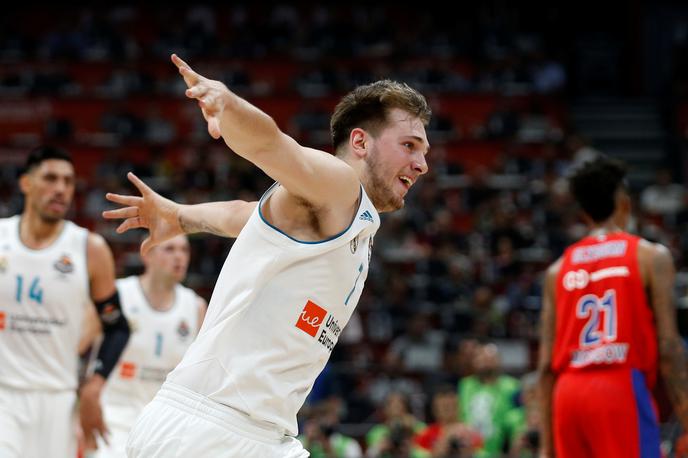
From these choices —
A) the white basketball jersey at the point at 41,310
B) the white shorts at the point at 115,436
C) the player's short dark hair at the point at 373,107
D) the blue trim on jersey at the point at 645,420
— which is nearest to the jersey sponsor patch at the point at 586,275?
the blue trim on jersey at the point at 645,420

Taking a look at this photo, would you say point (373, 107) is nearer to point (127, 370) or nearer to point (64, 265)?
point (64, 265)

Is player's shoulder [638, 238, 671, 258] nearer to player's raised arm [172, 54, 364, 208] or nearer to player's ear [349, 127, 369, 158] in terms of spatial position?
player's ear [349, 127, 369, 158]

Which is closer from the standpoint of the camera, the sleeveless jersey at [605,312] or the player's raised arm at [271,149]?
the player's raised arm at [271,149]

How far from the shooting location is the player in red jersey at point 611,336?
18.8 ft

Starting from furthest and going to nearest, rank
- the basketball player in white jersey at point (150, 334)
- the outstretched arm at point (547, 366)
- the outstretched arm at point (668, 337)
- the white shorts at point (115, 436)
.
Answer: the basketball player in white jersey at point (150, 334) < the white shorts at point (115, 436) < the outstretched arm at point (547, 366) < the outstretched arm at point (668, 337)

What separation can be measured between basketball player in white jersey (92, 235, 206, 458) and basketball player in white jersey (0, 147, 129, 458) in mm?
920

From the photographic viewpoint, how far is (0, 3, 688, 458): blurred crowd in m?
12.7

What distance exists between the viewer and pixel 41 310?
6.61 metres

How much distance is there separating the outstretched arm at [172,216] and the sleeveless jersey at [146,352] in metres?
3.46

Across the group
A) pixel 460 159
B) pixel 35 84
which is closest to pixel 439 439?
pixel 460 159

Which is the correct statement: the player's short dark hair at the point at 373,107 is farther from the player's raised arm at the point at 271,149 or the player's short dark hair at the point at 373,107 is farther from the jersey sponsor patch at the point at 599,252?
the jersey sponsor patch at the point at 599,252

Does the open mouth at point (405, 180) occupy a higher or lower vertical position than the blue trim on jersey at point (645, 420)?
higher

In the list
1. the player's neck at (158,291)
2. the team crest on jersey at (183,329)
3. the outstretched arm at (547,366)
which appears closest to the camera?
the outstretched arm at (547,366)

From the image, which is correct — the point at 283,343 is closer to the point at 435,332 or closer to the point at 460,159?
the point at 435,332
